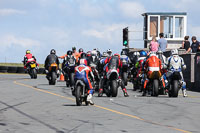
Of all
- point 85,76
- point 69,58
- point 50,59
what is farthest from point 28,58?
point 85,76

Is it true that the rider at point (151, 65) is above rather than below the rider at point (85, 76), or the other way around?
above

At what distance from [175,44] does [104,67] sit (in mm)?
28512

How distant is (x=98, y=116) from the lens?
14062 mm

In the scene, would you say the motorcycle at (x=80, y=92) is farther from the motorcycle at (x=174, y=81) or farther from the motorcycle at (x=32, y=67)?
the motorcycle at (x=32, y=67)

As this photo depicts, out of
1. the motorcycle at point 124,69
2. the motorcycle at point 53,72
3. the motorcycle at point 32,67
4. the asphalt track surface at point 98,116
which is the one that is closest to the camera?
the asphalt track surface at point 98,116

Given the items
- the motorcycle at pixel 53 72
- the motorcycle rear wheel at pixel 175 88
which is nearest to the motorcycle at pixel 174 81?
the motorcycle rear wheel at pixel 175 88

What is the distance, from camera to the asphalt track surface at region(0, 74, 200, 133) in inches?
454

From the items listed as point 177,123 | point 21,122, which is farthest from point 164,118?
point 21,122

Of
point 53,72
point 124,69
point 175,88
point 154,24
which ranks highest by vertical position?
point 154,24

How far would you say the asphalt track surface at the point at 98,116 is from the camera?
454 inches

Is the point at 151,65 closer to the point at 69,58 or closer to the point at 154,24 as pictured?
the point at 69,58

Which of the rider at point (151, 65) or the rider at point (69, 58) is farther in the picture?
the rider at point (69, 58)

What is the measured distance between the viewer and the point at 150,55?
866 inches

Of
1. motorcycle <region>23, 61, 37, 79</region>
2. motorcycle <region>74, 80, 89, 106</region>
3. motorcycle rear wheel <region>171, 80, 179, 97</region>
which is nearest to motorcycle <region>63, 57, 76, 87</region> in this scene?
motorcycle rear wheel <region>171, 80, 179, 97</region>
